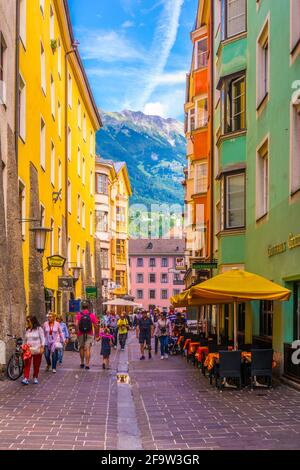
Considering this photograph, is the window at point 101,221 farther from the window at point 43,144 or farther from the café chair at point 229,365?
the café chair at point 229,365

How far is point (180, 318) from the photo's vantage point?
30859mm

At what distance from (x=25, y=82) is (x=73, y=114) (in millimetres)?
16696

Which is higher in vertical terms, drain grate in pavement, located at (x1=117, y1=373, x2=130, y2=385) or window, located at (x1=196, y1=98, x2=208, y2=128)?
window, located at (x1=196, y1=98, x2=208, y2=128)

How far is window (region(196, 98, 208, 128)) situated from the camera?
33.8 m

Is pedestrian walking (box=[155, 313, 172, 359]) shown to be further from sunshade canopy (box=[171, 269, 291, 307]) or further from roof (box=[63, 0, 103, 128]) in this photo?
roof (box=[63, 0, 103, 128])

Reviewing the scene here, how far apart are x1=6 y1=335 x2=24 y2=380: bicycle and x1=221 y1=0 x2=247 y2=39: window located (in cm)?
1288

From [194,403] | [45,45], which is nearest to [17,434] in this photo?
[194,403]

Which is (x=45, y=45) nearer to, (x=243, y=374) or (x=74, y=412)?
(x=243, y=374)

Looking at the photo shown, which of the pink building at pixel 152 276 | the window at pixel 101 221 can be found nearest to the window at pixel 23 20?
the window at pixel 101 221

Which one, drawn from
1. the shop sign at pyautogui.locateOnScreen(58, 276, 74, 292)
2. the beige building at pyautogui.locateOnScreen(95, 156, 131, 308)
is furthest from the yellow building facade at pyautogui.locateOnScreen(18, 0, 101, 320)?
the beige building at pyautogui.locateOnScreen(95, 156, 131, 308)

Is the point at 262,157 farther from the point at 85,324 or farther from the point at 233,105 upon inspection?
the point at 85,324

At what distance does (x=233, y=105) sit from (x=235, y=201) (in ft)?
11.3

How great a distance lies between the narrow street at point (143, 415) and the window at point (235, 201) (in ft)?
23.3

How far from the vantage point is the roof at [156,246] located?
11288 centimetres
